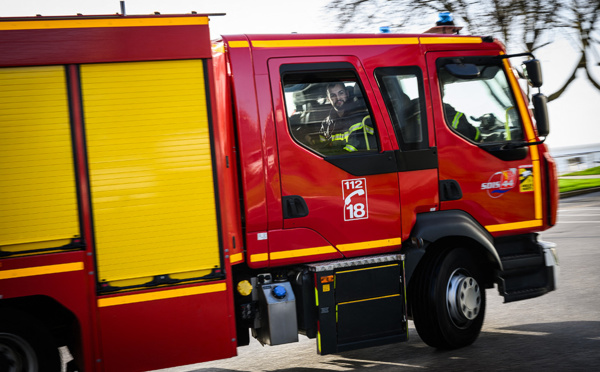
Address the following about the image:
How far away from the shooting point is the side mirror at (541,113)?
637cm

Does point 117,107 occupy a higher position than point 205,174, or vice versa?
point 117,107

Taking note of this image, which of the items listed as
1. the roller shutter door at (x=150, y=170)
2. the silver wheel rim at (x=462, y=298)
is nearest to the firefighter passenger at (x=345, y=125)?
the roller shutter door at (x=150, y=170)

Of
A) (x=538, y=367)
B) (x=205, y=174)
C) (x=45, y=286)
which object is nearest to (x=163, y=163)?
(x=205, y=174)

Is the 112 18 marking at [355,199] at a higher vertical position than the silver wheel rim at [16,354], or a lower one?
higher

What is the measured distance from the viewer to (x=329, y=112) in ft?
19.5

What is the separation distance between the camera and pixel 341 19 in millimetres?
20500

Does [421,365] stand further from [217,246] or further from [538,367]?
[217,246]

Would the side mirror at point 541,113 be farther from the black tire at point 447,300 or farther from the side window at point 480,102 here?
the black tire at point 447,300

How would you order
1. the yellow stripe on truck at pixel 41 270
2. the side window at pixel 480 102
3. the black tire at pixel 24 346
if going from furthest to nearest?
the side window at pixel 480 102
the black tire at pixel 24 346
the yellow stripe on truck at pixel 41 270

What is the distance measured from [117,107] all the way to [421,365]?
10.5 ft

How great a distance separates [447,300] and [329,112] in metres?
1.97

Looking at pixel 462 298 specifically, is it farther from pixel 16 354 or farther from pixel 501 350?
pixel 16 354

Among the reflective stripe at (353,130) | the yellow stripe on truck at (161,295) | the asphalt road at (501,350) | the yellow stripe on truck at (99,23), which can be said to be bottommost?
the asphalt road at (501,350)

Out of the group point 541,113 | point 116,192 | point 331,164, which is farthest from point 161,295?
point 541,113
